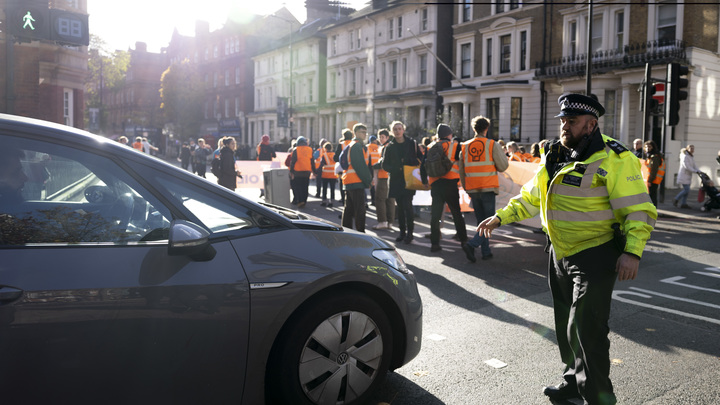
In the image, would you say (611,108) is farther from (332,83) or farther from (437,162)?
(332,83)

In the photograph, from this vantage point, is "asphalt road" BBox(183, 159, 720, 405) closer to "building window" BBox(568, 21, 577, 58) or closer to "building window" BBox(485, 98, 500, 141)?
"building window" BBox(568, 21, 577, 58)

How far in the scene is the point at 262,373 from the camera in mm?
3033

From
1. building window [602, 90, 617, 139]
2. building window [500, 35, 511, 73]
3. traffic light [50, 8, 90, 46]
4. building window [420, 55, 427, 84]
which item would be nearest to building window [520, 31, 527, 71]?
building window [500, 35, 511, 73]

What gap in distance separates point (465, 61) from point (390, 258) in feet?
118

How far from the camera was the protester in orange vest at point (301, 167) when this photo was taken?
52.3 feet

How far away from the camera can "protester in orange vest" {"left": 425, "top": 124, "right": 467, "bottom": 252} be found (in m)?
8.63

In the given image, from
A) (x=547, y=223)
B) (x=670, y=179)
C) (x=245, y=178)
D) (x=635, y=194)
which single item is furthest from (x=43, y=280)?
(x=670, y=179)

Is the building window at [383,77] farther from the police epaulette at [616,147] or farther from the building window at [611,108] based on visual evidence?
the police epaulette at [616,147]

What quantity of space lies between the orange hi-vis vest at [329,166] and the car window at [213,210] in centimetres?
1337

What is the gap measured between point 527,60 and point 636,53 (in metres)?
7.03

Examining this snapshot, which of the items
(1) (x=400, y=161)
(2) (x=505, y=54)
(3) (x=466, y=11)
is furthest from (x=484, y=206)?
(3) (x=466, y=11)

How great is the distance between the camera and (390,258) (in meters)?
3.66

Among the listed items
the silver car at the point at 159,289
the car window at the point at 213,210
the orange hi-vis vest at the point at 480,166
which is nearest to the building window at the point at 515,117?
the orange hi-vis vest at the point at 480,166

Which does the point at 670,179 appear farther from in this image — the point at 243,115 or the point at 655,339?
the point at 243,115
